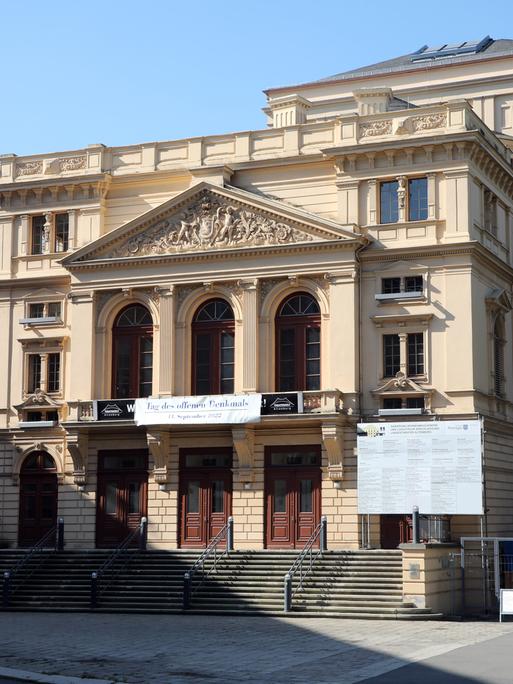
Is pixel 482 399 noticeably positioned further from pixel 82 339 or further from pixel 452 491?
pixel 82 339

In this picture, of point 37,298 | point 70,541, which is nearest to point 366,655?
point 70,541

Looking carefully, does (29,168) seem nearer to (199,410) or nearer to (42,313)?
(42,313)

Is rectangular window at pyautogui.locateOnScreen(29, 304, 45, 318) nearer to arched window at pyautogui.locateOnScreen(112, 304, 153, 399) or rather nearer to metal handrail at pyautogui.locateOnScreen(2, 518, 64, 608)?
arched window at pyautogui.locateOnScreen(112, 304, 153, 399)

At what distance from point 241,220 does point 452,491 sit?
1304 centimetres

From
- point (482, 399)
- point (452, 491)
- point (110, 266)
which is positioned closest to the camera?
point (452, 491)

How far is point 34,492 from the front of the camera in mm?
45438

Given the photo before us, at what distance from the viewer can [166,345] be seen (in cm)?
4366

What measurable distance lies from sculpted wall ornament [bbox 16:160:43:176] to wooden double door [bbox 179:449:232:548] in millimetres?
13308

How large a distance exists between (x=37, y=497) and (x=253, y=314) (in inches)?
444

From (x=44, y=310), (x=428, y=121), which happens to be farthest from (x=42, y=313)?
(x=428, y=121)

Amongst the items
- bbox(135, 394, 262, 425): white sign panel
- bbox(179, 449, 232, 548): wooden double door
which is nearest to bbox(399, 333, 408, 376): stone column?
bbox(135, 394, 262, 425): white sign panel

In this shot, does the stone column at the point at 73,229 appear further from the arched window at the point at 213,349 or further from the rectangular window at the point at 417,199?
the rectangular window at the point at 417,199

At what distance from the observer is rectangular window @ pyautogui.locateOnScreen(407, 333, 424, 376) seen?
4125cm

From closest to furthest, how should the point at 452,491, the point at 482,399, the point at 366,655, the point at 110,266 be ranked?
1. the point at 366,655
2. the point at 452,491
3. the point at 482,399
4. the point at 110,266
